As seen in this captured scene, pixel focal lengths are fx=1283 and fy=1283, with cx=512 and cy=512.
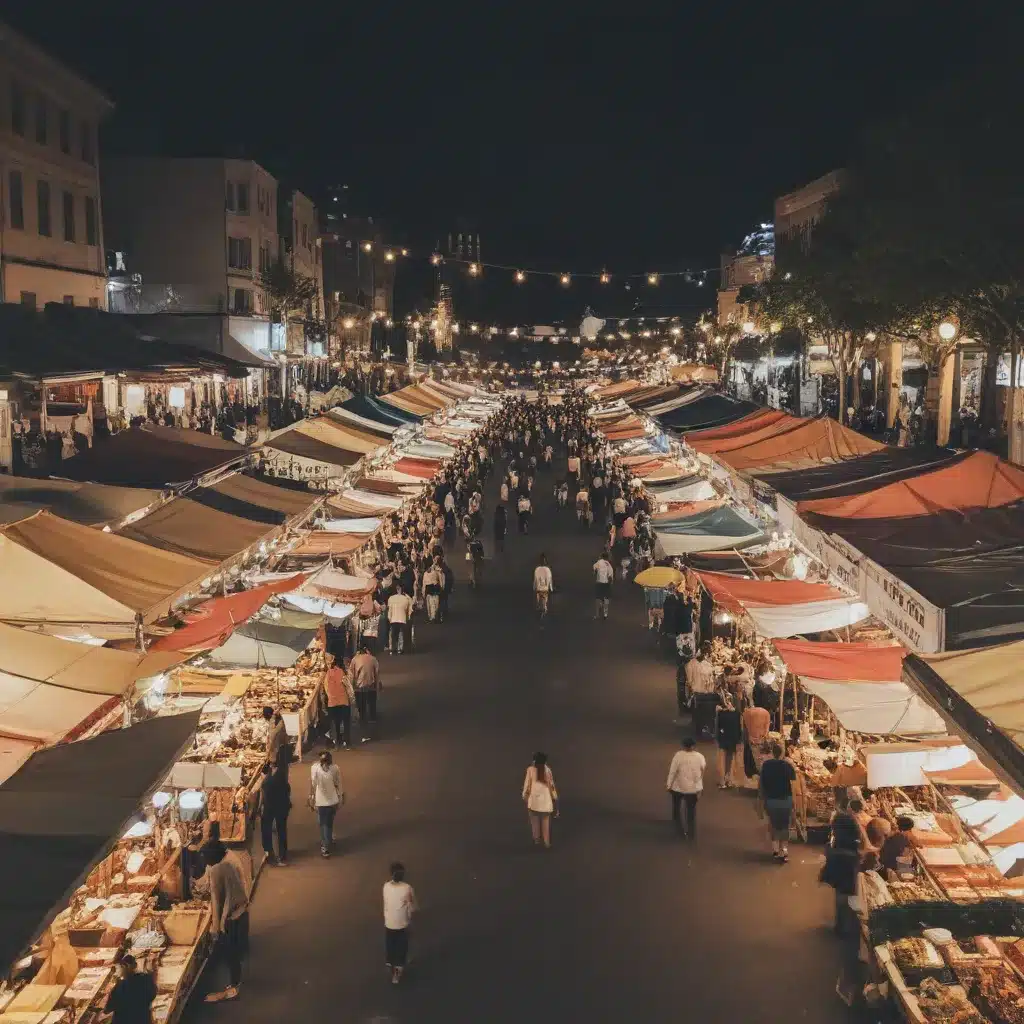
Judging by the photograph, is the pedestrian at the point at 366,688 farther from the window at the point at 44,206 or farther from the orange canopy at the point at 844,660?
the window at the point at 44,206

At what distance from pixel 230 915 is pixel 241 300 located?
44.5m

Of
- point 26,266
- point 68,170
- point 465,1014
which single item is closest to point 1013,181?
point 465,1014

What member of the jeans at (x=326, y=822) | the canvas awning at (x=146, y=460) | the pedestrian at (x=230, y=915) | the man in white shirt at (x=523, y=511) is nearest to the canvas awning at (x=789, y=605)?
the jeans at (x=326, y=822)

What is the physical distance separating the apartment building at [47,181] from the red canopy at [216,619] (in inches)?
760

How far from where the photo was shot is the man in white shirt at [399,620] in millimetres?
20109

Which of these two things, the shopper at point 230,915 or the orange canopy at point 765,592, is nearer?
the shopper at point 230,915

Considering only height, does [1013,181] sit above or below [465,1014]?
above

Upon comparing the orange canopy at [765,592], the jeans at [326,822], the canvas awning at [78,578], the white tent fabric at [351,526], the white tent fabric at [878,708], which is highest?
the canvas awning at [78,578]

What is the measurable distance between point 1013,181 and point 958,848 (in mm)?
15167

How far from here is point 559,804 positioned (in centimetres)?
1344

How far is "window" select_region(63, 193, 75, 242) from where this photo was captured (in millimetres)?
35656

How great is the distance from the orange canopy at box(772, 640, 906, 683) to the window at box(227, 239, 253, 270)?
41681 mm

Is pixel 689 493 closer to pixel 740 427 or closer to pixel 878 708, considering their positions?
pixel 740 427

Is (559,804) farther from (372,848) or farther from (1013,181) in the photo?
(1013,181)
